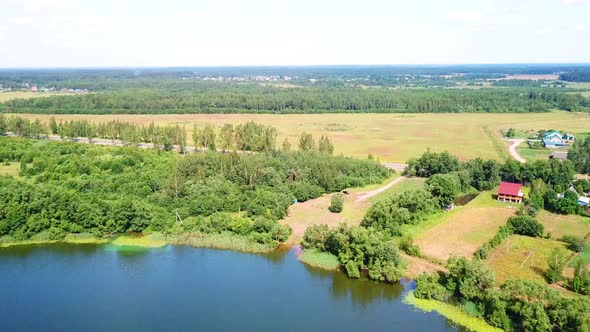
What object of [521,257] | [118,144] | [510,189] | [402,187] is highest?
[118,144]

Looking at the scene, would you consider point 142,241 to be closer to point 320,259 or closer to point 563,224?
point 320,259

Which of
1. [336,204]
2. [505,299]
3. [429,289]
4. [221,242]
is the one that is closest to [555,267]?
[505,299]

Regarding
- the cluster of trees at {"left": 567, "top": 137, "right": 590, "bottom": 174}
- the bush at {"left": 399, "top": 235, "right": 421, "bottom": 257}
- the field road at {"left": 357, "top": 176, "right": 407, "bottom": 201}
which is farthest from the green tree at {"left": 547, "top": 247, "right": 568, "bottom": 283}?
the cluster of trees at {"left": 567, "top": 137, "right": 590, "bottom": 174}

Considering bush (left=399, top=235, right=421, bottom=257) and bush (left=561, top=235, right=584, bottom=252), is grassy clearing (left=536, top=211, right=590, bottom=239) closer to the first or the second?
bush (left=561, top=235, right=584, bottom=252)

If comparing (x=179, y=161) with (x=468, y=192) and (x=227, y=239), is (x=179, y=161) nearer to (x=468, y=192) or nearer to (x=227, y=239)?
(x=227, y=239)

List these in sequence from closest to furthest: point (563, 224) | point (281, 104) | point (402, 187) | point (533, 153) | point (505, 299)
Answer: point (505, 299), point (563, 224), point (402, 187), point (533, 153), point (281, 104)

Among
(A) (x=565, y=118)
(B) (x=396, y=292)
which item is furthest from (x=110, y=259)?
(A) (x=565, y=118)

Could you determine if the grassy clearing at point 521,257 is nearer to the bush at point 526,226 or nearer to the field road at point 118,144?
the bush at point 526,226
